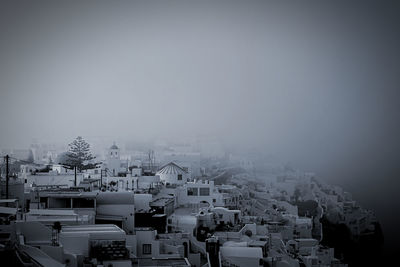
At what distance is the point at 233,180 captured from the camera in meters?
10.1

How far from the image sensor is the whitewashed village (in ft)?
10.8

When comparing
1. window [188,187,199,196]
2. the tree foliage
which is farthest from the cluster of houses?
the tree foliage

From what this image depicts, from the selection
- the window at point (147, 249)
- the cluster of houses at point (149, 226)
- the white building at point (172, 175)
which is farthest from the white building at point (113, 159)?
the window at point (147, 249)

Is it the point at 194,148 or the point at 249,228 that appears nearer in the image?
the point at 249,228

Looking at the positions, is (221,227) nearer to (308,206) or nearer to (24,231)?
(24,231)

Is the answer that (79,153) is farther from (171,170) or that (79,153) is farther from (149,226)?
(149,226)

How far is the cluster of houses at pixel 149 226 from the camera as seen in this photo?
325cm

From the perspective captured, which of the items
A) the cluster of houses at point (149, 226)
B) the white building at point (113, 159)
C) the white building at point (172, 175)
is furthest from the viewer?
the white building at point (113, 159)

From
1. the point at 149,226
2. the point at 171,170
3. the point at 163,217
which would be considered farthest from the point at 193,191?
the point at 149,226

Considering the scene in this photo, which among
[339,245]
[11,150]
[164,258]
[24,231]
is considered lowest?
[339,245]

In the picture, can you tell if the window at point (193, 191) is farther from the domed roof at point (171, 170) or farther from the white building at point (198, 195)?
the domed roof at point (171, 170)

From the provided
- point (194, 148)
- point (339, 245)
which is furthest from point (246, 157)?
point (339, 245)

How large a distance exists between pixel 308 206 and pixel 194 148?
422 cm

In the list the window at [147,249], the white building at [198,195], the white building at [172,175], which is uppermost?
the white building at [172,175]
